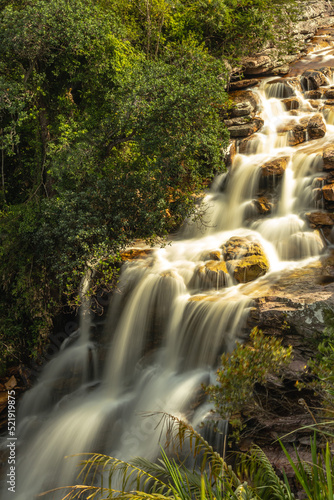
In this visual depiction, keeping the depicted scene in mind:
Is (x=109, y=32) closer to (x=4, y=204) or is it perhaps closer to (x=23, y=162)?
(x=23, y=162)

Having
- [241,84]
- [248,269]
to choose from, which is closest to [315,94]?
[241,84]

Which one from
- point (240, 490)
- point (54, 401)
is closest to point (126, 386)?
point (54, 401)

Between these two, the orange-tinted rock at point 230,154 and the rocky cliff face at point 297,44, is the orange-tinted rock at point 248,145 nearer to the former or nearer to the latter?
the orange-tinted rock at point 230,154

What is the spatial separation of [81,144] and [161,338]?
19.0ft

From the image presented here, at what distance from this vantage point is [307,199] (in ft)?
43.4

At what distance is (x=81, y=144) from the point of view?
36.5ft

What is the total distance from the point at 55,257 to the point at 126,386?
4.05 m

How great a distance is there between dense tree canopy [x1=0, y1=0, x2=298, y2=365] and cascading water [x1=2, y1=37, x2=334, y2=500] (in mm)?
1354

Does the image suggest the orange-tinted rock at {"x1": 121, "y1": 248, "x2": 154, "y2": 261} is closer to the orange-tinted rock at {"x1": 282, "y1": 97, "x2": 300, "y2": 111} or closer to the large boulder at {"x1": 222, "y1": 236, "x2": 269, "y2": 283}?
the large boulder at {"x1": 222, "y1": 236, "x2": 269, "y2": 283}

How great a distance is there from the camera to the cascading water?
9000 mm

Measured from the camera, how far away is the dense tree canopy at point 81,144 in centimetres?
1092

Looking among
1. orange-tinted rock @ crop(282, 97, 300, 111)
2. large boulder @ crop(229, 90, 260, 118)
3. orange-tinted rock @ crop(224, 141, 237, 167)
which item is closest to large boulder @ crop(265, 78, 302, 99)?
large boulder @ crop(229, 90, 260, 118)

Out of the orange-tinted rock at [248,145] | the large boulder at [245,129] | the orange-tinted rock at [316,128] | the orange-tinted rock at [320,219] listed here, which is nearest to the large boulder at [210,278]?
the orange-tinted rock at [320,219]

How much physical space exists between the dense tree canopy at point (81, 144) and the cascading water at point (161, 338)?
4.44ft
